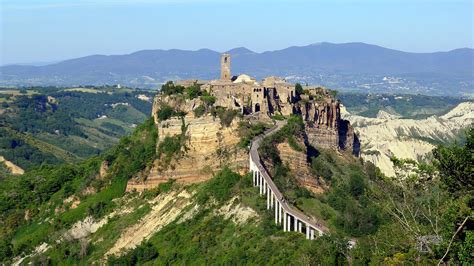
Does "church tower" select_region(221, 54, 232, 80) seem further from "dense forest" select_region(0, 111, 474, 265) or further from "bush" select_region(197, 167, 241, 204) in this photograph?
"bush" select_region(197, 167, 241, 204)

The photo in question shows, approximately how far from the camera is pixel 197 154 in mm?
55969

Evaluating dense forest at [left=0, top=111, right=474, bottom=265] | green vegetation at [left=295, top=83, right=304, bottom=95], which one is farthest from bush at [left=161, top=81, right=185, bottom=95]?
green vegetation at [left=295, top=83, right=304, bottom=95]

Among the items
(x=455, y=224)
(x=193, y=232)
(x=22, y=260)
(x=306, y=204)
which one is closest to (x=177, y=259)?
(x=193, y=232)

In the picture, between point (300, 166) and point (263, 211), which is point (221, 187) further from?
point (300, 166)

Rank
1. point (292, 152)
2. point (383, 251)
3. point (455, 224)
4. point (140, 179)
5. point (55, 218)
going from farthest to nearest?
point (55, 218)
point (140, 179)
point (292, 152)
point (383, 251)
point (455, 224)

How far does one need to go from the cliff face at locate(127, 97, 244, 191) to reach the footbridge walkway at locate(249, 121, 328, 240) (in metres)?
2.48

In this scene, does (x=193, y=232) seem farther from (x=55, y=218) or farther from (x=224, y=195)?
(x=55, y=218)

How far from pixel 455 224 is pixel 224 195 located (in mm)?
22275

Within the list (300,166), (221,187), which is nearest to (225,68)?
(300,166)

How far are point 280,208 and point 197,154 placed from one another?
40.2 ft

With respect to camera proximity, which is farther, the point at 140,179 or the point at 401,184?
the point at 140,179

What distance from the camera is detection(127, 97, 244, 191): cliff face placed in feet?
179

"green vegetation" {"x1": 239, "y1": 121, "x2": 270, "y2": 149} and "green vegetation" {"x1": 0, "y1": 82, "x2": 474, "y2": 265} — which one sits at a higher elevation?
"green vegetation" {"x1": 239, "y1": 121, "x2": 270, "y2": 149}

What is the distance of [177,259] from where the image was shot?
158 ft
